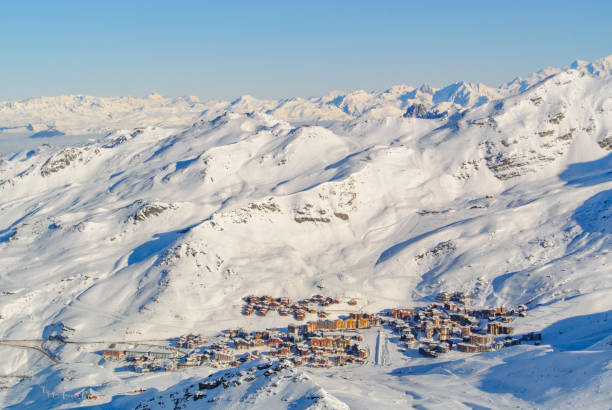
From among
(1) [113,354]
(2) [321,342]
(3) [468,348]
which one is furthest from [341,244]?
(1) [113,354]

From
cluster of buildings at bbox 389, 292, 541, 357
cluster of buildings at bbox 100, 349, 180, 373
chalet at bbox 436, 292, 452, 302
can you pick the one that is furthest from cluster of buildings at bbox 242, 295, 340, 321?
chalet at bbox 436, 292, 452, 302

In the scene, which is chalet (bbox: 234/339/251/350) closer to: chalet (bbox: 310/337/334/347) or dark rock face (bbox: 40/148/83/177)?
chalet (bbox: 310/337/334/347)

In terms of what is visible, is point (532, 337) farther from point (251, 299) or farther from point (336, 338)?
point (251, 299)

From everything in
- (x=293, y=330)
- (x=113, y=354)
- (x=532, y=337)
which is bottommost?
(x=113, y=354)

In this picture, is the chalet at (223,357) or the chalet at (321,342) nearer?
the chalet at (223,357)

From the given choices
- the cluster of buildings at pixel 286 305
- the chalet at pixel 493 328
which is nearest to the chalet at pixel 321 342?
the cluster of buildings at pixel 286 305

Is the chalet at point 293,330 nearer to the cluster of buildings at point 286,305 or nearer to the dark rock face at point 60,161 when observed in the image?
the cluster of buildings at point 286,305
